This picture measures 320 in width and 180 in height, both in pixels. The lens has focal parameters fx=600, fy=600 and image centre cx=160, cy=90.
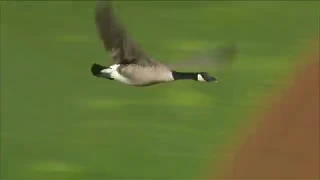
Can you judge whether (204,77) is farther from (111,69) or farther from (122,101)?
(122,101)

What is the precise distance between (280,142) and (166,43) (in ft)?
1.16

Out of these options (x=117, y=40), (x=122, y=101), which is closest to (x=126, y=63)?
(x=117, y=40)

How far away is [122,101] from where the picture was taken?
3.66ft

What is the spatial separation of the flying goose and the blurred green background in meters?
0.53

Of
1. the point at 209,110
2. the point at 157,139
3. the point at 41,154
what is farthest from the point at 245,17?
the point at 41,154

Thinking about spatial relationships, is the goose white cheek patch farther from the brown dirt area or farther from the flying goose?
the brown dirt area

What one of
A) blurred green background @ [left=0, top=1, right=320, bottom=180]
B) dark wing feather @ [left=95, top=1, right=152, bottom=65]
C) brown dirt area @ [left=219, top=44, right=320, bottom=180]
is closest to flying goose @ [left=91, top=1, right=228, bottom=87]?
dark wing feather @ [left=95, top=1, right=152, bottom=65]

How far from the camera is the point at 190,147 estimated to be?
1061 millimetres

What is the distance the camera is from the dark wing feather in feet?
0.93

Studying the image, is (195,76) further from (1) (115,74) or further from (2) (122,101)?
(2) (122,101)

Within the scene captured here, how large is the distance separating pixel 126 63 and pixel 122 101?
32.2 inches

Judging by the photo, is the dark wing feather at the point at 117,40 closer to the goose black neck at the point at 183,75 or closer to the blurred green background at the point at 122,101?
the goose black neck at the point at 183,75

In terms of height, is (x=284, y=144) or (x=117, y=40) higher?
(x=284, y=144)

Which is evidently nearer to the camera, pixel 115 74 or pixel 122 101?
pixel 115 74
